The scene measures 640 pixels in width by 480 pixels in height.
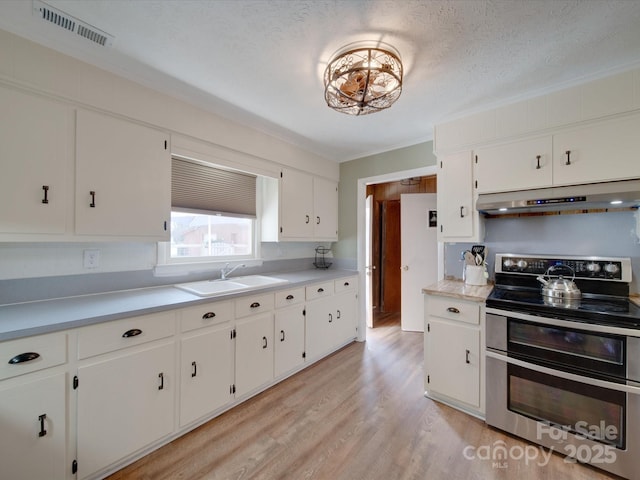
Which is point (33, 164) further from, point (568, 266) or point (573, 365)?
point (568, 266)

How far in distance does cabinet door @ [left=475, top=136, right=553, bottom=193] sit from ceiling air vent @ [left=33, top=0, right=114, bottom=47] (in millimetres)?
2701

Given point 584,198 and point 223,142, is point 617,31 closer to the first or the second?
point 584,198

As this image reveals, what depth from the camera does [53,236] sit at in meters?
1.50

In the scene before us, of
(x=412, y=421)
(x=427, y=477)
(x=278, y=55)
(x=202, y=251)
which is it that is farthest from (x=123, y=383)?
(x=278, y=55)

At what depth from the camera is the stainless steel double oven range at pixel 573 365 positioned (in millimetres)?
1472

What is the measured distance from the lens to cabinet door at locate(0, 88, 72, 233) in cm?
136

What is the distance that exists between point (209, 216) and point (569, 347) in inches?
115

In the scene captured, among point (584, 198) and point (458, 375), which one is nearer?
point (584, 198)

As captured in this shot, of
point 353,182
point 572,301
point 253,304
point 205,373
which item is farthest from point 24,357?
point 353,182

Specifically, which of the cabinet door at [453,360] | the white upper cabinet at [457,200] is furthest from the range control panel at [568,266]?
the cabinet door at [453,360]

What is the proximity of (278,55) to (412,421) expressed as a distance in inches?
105

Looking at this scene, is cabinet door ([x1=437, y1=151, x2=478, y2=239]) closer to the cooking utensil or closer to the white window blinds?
the cooking utensil

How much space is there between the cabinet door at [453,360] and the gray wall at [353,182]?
1.50m

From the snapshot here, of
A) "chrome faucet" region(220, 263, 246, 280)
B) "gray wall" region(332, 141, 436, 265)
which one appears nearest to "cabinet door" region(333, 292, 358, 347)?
"gray wall" region(332, 141, 436, 265)
